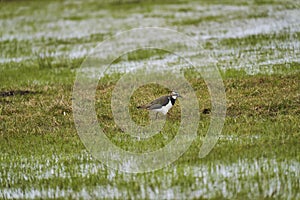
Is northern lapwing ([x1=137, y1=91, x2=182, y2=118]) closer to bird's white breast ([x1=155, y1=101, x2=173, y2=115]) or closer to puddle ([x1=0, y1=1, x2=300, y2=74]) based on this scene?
bird's white breast ([x1=155, y1=101, x2=173, y2=115])

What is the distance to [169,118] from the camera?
10500 millimetres

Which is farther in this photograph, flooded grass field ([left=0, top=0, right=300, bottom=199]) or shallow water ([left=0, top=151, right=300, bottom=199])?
flooded grass field ([left=0, top=0, right=300, bottom=199])

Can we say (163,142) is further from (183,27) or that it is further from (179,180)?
(183,27)

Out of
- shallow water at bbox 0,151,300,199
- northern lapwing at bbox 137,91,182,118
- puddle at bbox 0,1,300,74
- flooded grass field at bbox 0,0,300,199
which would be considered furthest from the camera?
puddle at bbox 0,1,300,74

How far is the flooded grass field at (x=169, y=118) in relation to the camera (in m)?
7.67

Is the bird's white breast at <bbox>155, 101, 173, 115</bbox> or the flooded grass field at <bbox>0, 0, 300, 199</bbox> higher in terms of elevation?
the bird's white breast at <bbox>155, 101, 173, 115</bbox>

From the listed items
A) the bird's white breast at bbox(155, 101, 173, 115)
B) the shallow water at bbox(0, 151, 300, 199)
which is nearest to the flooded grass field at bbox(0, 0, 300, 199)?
the shallow water at bbox(0, 151, 300, 199)

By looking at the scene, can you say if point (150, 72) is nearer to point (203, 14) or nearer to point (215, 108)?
point (215, 108)

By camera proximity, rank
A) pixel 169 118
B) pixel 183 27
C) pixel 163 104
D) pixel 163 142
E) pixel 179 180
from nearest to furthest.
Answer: pixel 179 180 → pixel 163 142 → pixel 163 104 → pixel 169 118 → pixel 183 27

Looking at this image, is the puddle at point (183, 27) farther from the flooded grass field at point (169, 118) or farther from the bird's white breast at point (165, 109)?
the bird's white breast at point (165, 109)

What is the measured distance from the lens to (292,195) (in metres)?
7.03

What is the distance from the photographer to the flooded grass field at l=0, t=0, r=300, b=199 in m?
7.67

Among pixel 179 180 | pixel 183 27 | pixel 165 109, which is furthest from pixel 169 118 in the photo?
pixel 183 27

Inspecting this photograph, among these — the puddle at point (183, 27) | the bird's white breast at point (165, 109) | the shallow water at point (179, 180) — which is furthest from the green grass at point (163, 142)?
the puddle at point (183, 27)
